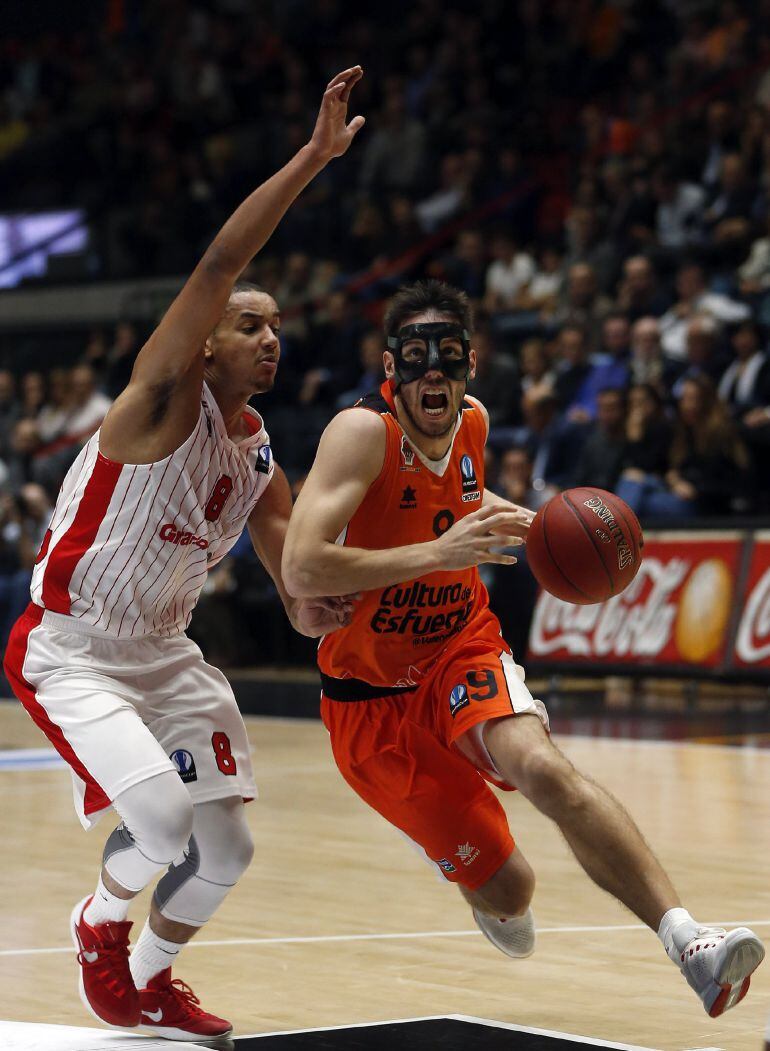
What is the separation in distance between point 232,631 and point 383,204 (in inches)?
217

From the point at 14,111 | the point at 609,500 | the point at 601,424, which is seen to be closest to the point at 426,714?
the point at 609,500

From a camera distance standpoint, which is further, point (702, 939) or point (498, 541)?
point (498, 541)

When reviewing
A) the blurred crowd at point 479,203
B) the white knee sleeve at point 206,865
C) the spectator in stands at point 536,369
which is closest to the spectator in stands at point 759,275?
the blurred crowd at point 479,203

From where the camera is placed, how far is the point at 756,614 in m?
11.5

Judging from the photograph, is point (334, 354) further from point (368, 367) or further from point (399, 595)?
point (399, 595)

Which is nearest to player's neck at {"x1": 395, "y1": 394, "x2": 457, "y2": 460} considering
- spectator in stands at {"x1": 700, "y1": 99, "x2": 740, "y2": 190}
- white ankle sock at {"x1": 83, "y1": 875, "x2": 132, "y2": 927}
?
white ankle sock at {"x1": 83, "y1": 875, "x2": 132, "y2": 927}

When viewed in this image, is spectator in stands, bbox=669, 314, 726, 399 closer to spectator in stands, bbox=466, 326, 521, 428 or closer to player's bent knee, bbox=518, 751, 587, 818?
spectator in stands, bbox=466, 326, 521, 428

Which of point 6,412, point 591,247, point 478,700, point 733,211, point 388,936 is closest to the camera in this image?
point 478,700

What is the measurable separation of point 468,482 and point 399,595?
0.42 metres

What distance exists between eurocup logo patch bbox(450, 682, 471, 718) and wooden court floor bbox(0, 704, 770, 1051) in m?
0.81

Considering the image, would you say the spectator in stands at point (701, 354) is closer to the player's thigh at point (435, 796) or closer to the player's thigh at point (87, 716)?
the player's thigh at point (435, 796)

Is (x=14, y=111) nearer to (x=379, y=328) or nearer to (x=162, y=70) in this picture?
(x=162, y=70)

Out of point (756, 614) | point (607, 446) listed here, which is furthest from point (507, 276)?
point (756, 614)

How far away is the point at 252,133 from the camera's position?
2073 centimetres
